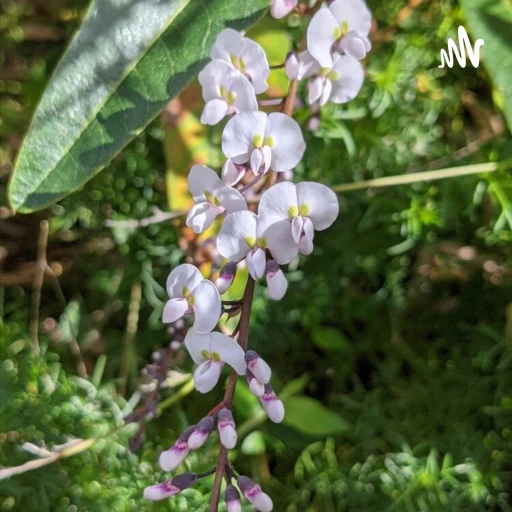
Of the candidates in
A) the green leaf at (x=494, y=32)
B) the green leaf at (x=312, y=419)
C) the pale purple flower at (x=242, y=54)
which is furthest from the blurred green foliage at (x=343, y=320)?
the pale purple flower at (x=242, y=54)

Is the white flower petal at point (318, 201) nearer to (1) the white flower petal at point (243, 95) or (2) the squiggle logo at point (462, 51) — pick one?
(1) the white flower petal at point (243, 95)

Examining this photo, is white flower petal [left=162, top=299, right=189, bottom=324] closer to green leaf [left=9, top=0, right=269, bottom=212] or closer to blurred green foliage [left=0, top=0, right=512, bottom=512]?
green leaf [left=9, top=0, right=269, bottom=212]

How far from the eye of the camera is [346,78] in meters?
0.61

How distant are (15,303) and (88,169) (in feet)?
1.58

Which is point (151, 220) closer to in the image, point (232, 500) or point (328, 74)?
point (328, 74)

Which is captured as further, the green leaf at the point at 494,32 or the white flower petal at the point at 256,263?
the green leaf at the point at 494,32

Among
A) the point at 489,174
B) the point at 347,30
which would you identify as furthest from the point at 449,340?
the point at 347,30

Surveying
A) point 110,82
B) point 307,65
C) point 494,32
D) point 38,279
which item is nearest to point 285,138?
point 307,65

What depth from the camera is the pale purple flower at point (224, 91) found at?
1.83 feet

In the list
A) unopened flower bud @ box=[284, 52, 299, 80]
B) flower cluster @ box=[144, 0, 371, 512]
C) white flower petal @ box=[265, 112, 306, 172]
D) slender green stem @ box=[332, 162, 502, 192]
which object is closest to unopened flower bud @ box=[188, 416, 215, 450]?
flower cluster @ box=[144, 0, 371, 512]

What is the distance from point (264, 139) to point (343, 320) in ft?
1.76

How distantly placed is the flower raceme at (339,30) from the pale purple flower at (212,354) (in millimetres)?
275

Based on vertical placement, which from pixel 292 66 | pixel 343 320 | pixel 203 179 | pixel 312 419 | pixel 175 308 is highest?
pixel 292 66

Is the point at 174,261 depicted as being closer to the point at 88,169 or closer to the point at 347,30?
the point at 88,169
